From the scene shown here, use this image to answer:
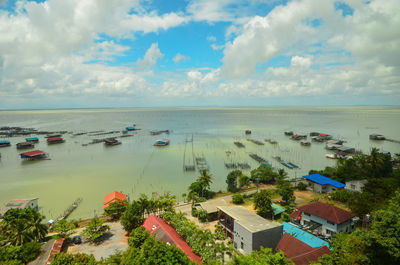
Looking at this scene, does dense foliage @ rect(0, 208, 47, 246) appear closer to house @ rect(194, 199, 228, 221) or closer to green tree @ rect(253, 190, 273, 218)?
house @ rect(194, 199, 228, 221)

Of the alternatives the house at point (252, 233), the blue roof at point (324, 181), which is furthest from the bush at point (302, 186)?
the house at point (252, 233)

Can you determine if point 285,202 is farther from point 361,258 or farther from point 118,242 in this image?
point 118,242

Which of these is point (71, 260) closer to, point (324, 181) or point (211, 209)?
point (211, 209)

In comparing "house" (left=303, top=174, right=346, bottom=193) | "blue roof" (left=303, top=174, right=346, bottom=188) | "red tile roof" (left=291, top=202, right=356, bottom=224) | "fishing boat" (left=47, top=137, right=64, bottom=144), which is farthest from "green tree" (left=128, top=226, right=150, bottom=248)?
"fishing boat" (left=47, top=137, right=64, bottom=144)

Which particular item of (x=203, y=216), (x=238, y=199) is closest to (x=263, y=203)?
(x=238, y=199)

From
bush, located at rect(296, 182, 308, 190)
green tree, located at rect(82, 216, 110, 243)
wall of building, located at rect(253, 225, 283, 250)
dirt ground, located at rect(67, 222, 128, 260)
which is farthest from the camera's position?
bush, located at rect(296, 182, 308, 190)
